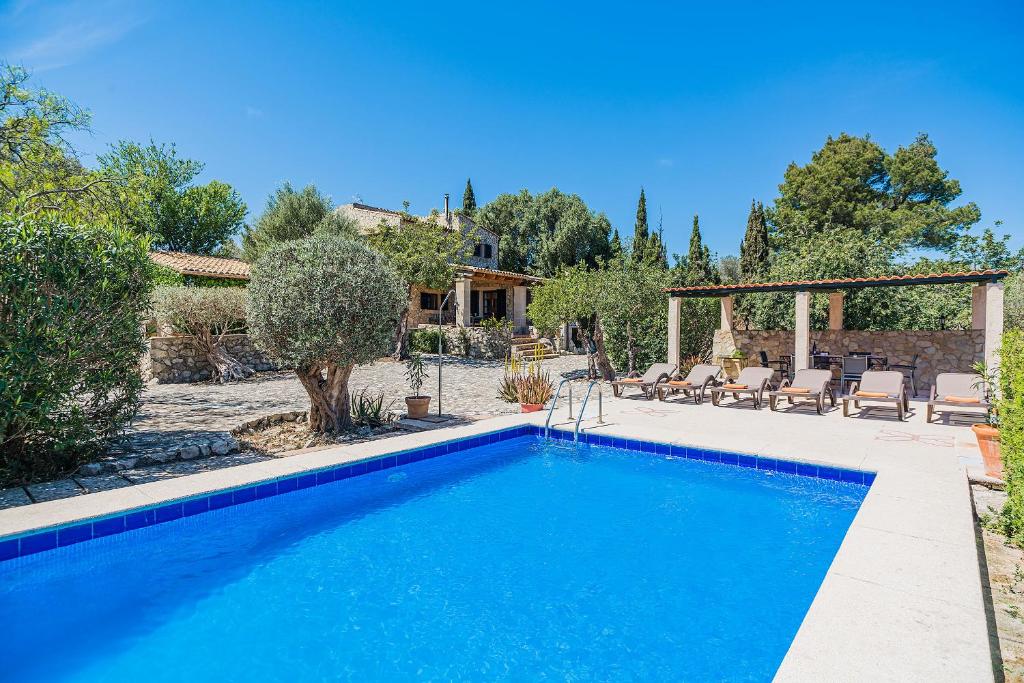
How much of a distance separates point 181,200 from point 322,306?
117ft

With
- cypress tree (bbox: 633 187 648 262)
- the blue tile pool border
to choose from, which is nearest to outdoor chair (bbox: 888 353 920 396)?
the blue tile pool border

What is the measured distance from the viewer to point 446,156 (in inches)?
1346

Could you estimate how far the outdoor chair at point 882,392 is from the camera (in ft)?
31.2

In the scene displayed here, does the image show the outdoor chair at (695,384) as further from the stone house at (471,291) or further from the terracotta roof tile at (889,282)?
the stone house at (471,291)

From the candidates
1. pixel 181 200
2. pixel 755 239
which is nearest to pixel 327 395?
pixel 181 200

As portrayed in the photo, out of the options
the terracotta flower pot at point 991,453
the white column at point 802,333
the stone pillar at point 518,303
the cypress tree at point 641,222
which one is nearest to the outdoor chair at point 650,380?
the white column at point 802,333

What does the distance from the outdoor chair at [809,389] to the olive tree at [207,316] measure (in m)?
13.5

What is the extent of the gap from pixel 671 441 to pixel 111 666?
6394 mm

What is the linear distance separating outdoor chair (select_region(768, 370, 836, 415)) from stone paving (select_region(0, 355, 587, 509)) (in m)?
5.11

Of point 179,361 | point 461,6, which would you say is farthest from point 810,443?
point 179,361

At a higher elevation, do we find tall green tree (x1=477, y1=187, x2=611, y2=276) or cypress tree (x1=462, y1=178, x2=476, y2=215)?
cypress tree (x1=462, y1=178, x2=476, y2=215)

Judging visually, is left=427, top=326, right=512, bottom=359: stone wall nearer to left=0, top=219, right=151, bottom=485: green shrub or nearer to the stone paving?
the stone paving

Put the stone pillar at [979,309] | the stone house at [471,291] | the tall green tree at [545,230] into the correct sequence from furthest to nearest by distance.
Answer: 1. the tall green tree at [545,230]
2. the stone house at [471,291]
3. the stone pillar at [979,309]

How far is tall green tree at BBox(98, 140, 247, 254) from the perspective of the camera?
3506cm
